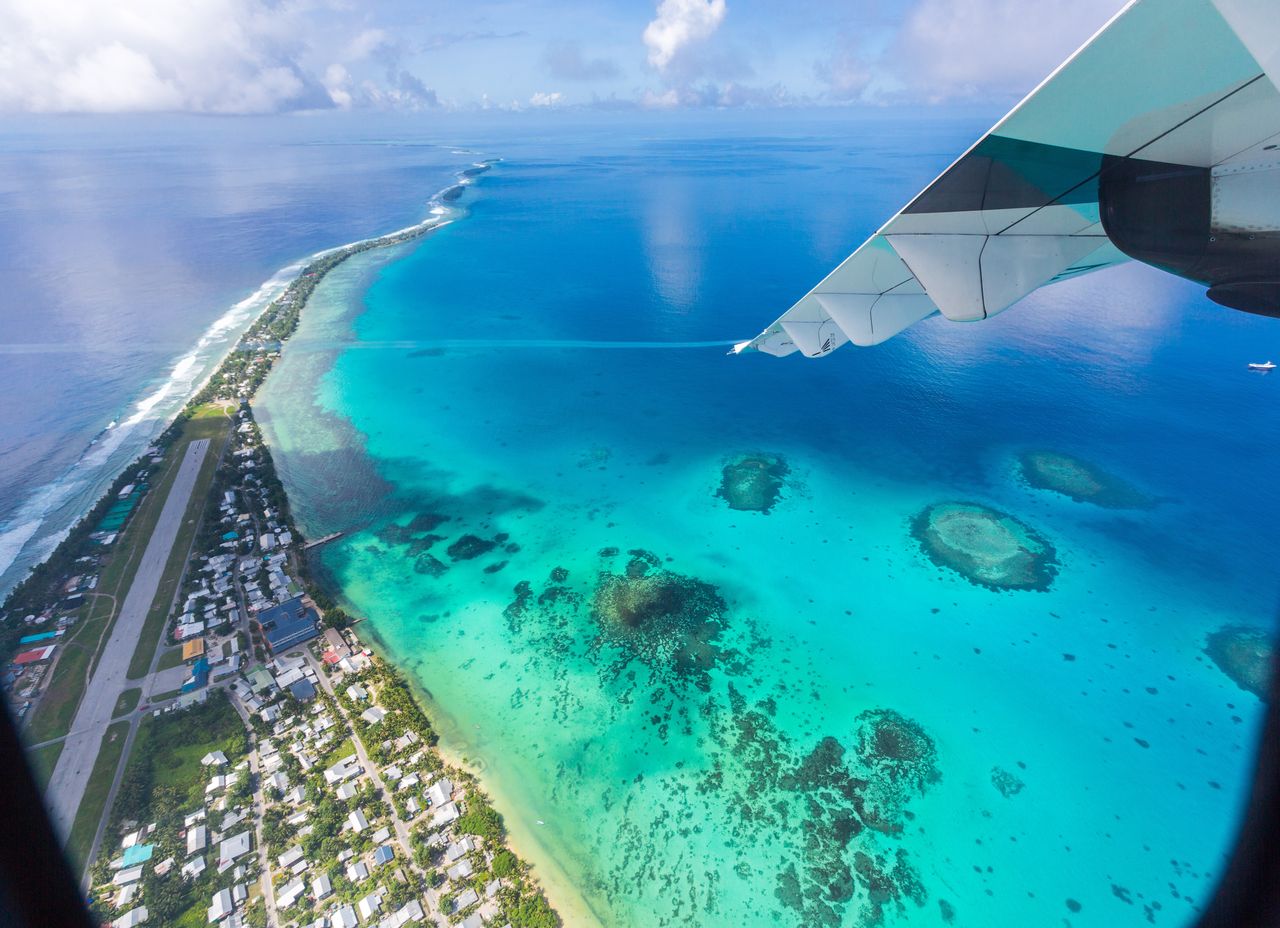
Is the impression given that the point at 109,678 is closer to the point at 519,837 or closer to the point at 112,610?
the point at 112,610

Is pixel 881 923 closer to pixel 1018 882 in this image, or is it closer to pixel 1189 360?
pixel 1018 882

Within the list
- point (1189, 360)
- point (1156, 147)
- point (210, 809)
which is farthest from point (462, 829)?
point (1189, 360)

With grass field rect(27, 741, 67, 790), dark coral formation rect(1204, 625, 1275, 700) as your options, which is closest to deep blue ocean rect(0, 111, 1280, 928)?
dark coral formation rect(1204, 625, 1275, 700)

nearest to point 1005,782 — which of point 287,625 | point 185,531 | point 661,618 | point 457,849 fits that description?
point 661,618

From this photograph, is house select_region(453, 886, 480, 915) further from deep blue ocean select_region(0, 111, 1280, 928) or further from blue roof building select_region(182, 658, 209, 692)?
blue roof building select_region(182, 658, 209, 692)

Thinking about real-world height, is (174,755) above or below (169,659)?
above
